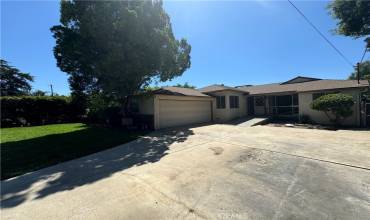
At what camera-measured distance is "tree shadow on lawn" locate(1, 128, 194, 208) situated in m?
4.28

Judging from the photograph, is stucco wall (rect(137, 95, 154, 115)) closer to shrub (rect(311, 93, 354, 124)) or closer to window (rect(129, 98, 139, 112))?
window (rect(129, 98, 139, 112))

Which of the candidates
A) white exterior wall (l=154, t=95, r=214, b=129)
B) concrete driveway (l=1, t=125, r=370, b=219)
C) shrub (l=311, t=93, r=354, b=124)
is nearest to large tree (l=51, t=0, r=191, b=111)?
white exterior wall (l=154, t=95, r=214, b=129)

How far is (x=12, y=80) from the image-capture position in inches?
1427

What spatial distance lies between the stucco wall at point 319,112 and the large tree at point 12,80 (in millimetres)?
47040

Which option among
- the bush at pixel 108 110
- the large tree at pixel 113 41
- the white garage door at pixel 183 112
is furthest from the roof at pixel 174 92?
the bush at pixel 108 110

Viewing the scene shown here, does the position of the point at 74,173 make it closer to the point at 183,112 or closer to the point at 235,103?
the point at 183,112

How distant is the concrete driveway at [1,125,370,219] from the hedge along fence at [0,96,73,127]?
16.7m

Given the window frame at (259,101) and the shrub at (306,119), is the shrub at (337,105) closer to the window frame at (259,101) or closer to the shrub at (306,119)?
the shrub at (306,119)

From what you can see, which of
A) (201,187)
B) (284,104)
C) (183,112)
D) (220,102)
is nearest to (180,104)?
(183,112)

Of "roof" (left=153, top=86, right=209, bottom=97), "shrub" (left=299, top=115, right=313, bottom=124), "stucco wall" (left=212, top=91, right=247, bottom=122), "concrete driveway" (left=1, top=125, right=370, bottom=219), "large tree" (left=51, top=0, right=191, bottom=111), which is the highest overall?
"large tree" (left=51, top=0, right=191, bottom=111)

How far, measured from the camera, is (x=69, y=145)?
889cm

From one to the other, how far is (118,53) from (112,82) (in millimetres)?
1989

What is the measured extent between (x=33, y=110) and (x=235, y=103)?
20.7 meters

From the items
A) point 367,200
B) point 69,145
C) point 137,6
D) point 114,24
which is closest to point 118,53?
point 114,24
